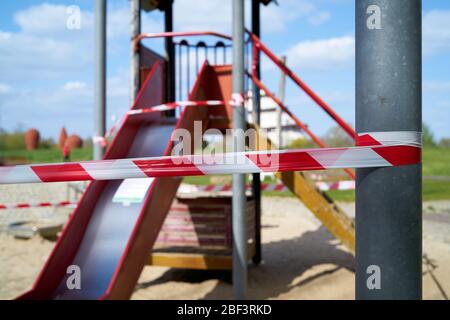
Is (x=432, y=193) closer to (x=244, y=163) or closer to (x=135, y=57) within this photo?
(x=135, y=57)

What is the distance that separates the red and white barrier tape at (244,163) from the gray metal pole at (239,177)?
113 inches

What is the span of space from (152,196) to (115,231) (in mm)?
682

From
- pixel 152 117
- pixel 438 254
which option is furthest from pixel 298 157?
pixel 438 254

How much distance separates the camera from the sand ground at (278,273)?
5.18 m

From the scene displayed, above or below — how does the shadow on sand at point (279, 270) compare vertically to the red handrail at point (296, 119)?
below

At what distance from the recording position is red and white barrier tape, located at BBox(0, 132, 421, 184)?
135cm

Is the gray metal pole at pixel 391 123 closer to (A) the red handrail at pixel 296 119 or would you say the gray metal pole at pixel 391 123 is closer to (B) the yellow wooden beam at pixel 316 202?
(B) the yellow wooden beam at pixel 316 202

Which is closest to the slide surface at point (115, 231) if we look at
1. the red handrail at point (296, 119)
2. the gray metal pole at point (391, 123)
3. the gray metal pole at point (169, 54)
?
the red handrail at point (296, 119)

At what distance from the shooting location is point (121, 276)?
3.60m

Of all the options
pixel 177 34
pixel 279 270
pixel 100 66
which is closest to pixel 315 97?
pixel 177 34

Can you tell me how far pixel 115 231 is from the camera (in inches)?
169

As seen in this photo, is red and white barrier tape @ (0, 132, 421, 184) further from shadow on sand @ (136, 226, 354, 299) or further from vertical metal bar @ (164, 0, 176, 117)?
vertical metal bar @ (164, 0, 176, 117)

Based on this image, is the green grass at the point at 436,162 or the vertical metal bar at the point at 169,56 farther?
the green grass at the point at 436,162

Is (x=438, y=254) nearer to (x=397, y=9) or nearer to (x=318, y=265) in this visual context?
(x=318, y=265)
